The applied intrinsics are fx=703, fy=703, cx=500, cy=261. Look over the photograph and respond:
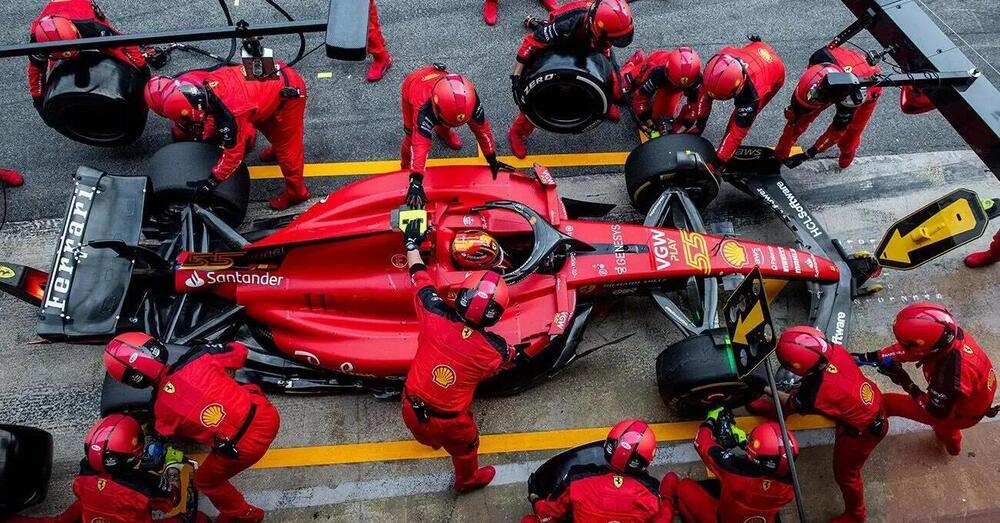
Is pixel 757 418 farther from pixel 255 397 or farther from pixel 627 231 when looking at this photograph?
pixel 255 397

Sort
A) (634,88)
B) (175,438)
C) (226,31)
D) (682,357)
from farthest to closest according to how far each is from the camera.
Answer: (634,88), (175,438), (682,357), (226,31)

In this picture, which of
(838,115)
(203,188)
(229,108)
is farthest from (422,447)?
(838,115)

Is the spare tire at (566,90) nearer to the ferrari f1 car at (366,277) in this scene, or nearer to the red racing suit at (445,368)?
the ferrari f1 car at (366,277)

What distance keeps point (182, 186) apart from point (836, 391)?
188 inches

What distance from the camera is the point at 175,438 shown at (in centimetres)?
514

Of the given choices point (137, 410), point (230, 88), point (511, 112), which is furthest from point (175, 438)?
point (511, 112)

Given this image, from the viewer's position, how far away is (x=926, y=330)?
4.29 meters

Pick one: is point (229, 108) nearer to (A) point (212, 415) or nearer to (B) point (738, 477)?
(A) point (212, 415)

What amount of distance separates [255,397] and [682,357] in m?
2.81

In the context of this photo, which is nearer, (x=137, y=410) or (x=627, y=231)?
(x=137, y=410)

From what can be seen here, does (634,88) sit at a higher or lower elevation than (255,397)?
higher

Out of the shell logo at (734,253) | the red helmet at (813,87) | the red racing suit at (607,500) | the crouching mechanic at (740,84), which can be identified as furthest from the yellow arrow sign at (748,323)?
the red helmet at (813,87)

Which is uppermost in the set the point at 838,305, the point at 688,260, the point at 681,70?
the point at 681,70

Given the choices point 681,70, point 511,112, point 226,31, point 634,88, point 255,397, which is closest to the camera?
point 226,31
